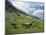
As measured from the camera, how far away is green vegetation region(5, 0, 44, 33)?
162 centimetres

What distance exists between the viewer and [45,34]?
1687 millimetres

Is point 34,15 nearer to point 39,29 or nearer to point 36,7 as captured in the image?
point 36,7

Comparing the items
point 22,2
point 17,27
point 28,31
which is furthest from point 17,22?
point 22,2

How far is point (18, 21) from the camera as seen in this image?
164cm

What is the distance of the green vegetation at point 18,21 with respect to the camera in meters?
1.62

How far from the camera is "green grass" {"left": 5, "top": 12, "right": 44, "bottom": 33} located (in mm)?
1618

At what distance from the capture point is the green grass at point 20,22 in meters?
1.62

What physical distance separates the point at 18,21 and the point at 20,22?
0.12 ft

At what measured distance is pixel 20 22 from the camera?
164cm
